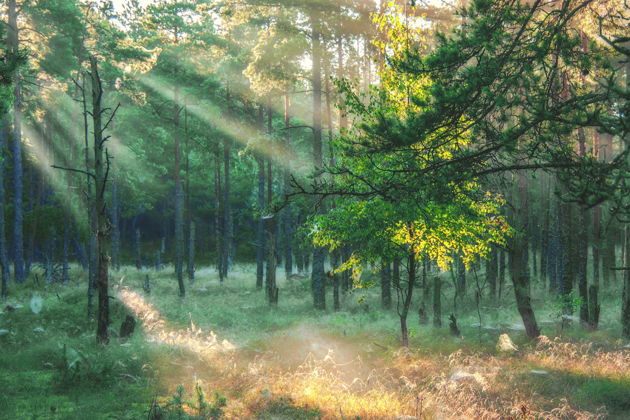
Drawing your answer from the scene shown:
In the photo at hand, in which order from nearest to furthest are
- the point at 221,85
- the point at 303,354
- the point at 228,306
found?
1. the point at 303,354
2. the point at 228,306
3. the point at 221,85

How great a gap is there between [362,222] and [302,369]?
12.1 ft

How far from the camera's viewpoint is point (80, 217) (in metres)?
26.4

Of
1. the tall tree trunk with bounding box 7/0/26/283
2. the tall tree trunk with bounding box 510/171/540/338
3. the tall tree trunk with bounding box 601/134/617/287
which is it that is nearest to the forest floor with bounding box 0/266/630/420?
the tall tree trunk with bounding box 510/171/540/338

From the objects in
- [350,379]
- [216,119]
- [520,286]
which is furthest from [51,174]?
[520,286]

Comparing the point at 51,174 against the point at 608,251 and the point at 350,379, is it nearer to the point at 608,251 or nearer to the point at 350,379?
the point at 350,379

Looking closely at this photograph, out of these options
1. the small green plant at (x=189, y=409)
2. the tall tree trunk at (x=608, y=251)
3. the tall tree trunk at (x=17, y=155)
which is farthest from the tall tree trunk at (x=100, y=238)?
the tall tree trunk at (x=608, y=251)

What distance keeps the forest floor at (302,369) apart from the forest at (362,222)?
2.8 inches

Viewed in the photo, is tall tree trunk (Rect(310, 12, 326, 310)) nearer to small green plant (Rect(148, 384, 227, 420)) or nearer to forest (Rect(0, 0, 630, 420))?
forest (Rect(0, 0, 630, 420))

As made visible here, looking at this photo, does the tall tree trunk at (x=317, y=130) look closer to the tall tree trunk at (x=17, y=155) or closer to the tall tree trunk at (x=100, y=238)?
the tall tree trunk at (x=100, y=238)

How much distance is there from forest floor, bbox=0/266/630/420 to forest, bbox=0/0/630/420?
72mm

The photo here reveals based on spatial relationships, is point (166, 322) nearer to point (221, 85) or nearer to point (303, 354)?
point (303, 354)

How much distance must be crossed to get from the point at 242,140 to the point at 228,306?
12.3m

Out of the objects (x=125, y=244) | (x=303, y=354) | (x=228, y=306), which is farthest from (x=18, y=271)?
(x=125, y=244)

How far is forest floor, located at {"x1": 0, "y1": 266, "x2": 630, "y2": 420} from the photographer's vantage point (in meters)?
8.20
